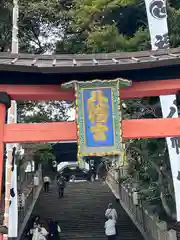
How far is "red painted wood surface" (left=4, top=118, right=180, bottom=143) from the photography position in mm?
7684

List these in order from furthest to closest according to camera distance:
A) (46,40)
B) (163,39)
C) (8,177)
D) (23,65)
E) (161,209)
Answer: (46,40) → (161,209) → (163,39) → (8,177) → (23,65)

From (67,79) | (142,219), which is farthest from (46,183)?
(67,79)

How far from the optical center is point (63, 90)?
7.95m

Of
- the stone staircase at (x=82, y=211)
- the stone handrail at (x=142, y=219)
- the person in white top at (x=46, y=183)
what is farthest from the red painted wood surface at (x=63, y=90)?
the person in white top at (x=46, y=183)

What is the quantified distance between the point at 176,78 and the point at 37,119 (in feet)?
43.7

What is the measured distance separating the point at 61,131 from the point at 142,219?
9187 mm

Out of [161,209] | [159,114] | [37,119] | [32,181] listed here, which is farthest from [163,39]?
[32,181]

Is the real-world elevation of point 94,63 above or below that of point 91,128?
above

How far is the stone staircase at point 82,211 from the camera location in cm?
1616

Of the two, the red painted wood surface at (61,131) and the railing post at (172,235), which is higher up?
the red painted wood surface at (61,131)

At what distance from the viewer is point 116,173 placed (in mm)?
25875

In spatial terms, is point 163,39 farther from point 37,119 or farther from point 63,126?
point 37,119

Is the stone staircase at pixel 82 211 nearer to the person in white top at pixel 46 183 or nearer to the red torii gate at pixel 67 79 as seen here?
the person in white top at pixel 46 183

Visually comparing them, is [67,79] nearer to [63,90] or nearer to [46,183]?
[63,90]
